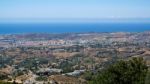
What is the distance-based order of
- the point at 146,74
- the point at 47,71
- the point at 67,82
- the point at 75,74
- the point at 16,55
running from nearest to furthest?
1. the point at 146,74
2. the point at 67,82
3. the point at 75,74
4. the point at 47,71
5. the point at 16,55

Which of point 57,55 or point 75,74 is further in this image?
point 57,55

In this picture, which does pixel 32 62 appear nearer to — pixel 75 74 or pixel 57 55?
pixel 57 55

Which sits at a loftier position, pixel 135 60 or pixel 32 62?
pixel 135 60

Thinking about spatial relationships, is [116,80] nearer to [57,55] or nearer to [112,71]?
[112,71]

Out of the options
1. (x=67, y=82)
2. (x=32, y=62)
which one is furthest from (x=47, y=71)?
(x=32, y=62)

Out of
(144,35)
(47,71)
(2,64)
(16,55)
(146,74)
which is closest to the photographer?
(146,74)

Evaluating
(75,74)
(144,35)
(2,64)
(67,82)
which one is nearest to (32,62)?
(2,64)

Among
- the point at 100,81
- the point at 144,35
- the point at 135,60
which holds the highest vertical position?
the point at 135,60
